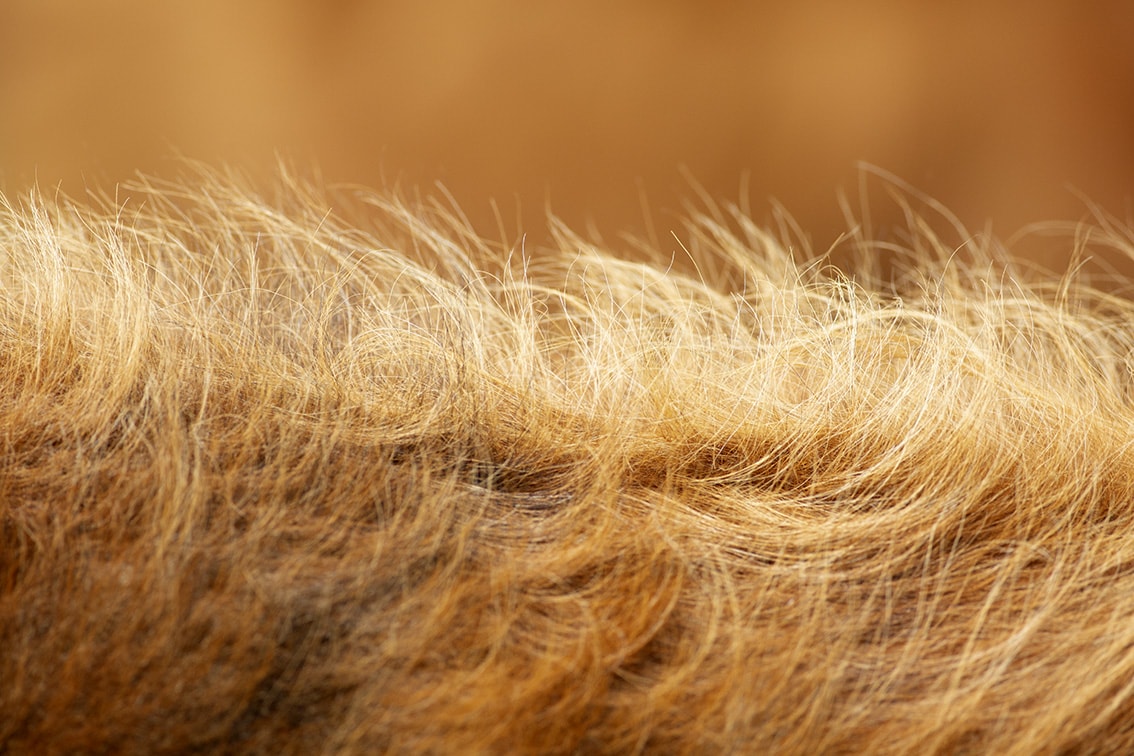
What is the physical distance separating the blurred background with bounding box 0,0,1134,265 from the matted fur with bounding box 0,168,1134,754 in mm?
1330

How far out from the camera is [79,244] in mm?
589

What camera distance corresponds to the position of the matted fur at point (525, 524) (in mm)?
334

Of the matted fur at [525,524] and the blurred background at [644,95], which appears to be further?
the blurred background at [644,95]

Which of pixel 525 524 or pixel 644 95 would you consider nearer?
pixel 525 524

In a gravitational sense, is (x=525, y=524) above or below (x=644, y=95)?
below

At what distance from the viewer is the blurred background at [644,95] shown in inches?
72.9

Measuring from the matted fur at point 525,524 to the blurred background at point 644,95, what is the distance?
1.33m

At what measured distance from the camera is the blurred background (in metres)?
1.85

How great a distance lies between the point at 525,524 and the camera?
0.41 metres

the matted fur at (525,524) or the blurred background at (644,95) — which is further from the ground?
the blurred background at (644,95)

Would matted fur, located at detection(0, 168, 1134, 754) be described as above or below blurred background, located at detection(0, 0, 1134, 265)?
below

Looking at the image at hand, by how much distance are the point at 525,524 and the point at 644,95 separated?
5.26 feet

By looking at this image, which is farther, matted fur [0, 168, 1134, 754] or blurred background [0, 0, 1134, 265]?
blurred background [0, 0, 1134, 265]

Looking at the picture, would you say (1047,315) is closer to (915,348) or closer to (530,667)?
(915,348)
